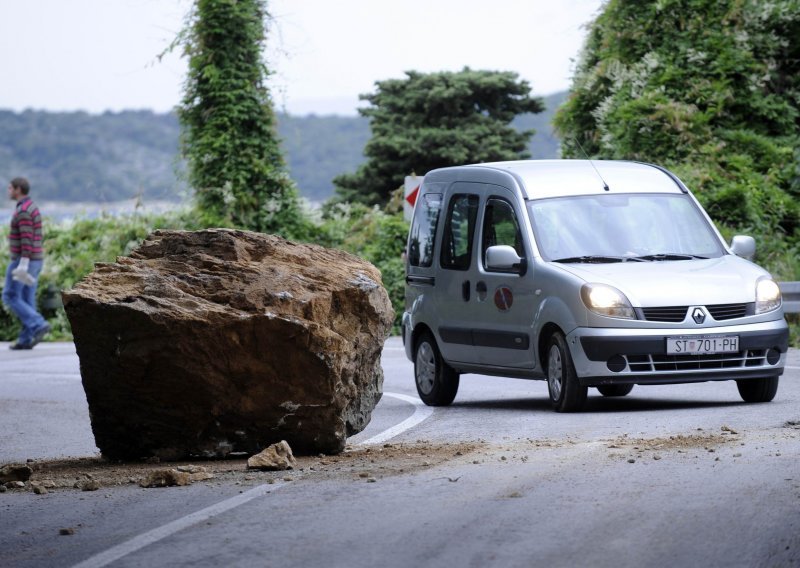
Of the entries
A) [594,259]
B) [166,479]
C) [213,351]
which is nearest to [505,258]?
[594,259]

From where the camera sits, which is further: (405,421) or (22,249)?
(22,249)

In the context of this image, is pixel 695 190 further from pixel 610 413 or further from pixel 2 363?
pixel 610 413

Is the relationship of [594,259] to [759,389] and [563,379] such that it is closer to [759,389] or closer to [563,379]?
[563,379]

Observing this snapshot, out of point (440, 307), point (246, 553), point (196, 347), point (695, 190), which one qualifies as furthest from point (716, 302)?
point (695, 190)

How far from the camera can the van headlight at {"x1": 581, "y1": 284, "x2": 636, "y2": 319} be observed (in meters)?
12.1

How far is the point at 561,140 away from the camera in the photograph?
2833 cm

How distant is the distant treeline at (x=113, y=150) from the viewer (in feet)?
365

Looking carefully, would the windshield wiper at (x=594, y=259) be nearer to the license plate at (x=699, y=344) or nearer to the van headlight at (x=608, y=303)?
the van headlight at (x=608, y=303)

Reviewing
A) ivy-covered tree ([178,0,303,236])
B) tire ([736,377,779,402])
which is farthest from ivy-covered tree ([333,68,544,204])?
tire ([736,377,779,402])

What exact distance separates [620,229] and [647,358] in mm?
1452

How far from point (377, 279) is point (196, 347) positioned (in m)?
1.71

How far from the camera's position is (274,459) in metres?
9.13

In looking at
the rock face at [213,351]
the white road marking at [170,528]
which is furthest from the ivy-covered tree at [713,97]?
the white road marking at [170,528]

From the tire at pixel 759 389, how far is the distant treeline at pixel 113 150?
9434 centimetres
